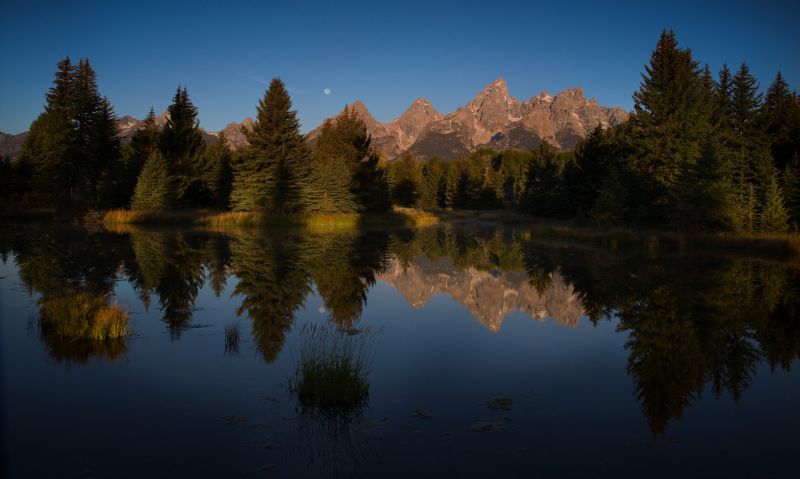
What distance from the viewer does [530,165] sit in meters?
67.3

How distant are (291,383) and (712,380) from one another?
6.96 metres

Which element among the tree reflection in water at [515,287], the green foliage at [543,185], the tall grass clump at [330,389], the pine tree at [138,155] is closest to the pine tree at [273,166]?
the pine tree at [138,155]

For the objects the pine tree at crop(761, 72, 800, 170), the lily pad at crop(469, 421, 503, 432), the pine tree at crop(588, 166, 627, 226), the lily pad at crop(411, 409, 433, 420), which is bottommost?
the lily pad at crop(469, 421, 503, 432)

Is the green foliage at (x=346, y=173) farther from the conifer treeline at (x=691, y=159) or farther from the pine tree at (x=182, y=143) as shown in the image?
the conifer treeline at (x=691, y=159)

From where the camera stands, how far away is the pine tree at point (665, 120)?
3897 centimetres

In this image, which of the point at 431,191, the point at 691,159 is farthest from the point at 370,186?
the point at 431,191

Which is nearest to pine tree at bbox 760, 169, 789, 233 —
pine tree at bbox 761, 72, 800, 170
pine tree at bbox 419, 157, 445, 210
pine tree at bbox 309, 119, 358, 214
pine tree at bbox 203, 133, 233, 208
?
pine tree at bbox 761, 72, 800, 170

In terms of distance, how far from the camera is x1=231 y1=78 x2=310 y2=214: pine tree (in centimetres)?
5025

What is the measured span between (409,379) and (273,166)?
44.2m

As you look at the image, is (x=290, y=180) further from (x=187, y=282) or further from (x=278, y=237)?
(x=187, y=282)

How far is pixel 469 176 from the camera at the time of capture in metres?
103

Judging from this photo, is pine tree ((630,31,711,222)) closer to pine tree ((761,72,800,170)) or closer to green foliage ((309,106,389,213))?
pine tree ((761,72,800,170))

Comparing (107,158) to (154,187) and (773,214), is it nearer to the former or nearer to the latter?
(154,187)

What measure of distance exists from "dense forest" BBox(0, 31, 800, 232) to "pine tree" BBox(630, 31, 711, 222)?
0.10 metres
